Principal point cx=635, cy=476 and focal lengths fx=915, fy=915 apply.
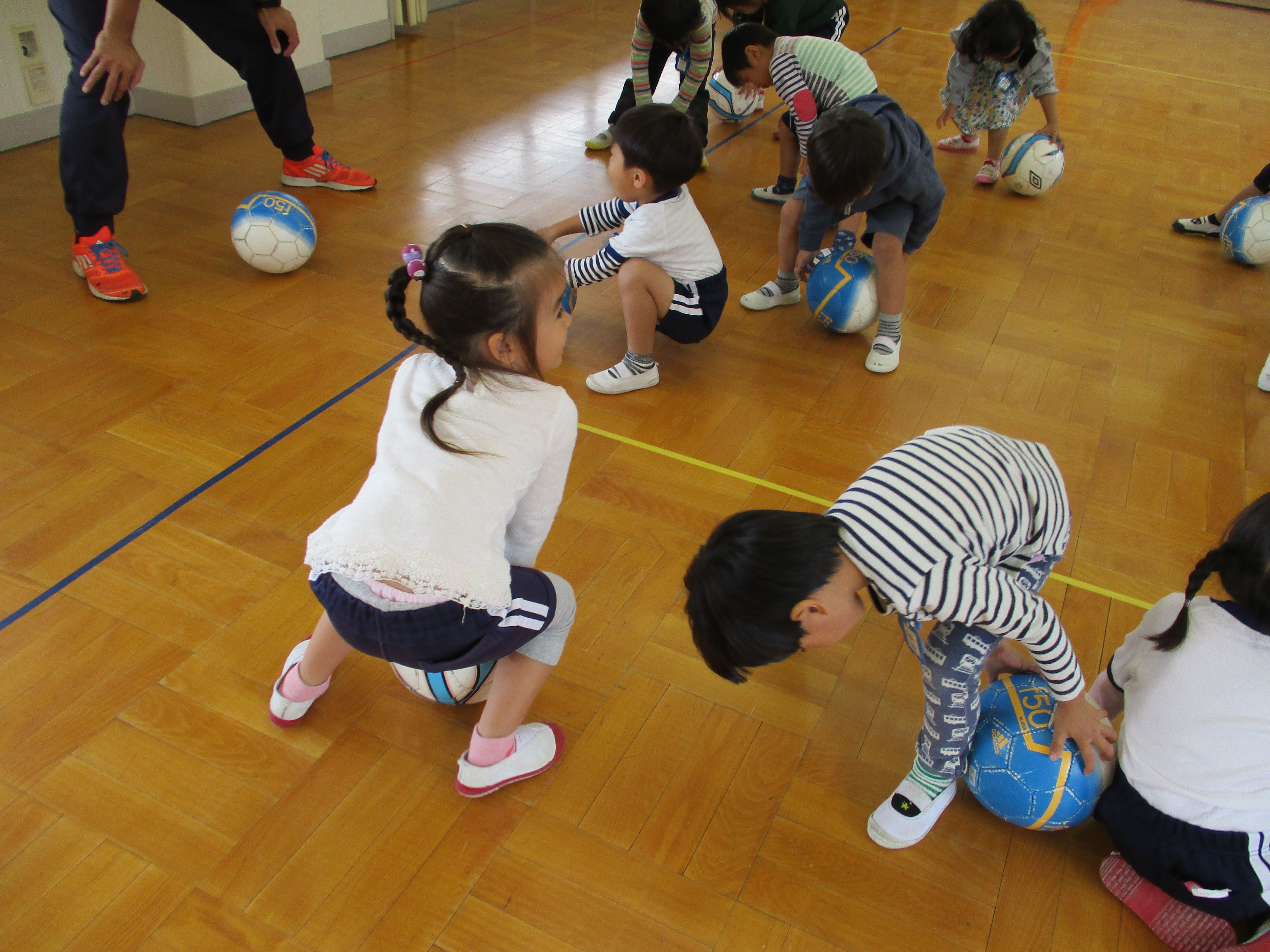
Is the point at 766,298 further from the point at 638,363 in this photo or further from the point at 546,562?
the point at 546,562

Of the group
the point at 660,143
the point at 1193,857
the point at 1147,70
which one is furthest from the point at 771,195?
the point at 1147,70

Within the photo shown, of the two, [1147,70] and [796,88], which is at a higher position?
[796,88]

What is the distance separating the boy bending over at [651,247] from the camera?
2.34 meters

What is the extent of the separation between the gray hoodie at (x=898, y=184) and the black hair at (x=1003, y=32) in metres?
1.37

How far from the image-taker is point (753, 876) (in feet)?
4.66

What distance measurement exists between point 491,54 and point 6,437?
4.07 meters

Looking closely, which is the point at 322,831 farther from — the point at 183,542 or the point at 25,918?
the point at 183,542

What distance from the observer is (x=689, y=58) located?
12.8 ft

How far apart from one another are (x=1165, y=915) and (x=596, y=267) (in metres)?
1.94

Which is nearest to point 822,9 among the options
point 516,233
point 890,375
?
point 890,375

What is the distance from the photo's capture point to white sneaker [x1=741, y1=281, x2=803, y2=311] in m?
2.99

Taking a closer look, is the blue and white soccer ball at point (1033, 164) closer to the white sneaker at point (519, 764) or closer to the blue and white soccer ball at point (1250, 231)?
the blue and white soccer ball at point (1250, 231)

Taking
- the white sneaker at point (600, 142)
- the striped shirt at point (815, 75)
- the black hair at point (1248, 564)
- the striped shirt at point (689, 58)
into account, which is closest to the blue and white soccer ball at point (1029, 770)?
the black hair at point (1248, 564)

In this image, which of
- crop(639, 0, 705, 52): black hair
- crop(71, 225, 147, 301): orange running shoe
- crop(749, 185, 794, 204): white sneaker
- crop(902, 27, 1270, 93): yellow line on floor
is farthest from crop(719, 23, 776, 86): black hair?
crop(902, 27, 1270, 93): yellow line on floor
